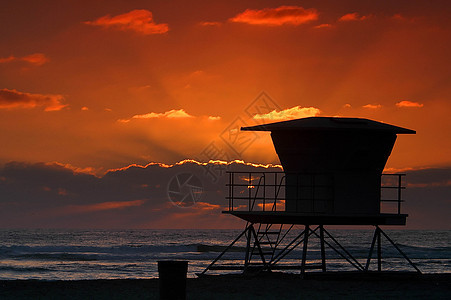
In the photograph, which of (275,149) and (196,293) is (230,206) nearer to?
(275,149)

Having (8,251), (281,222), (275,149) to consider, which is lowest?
(8,251)

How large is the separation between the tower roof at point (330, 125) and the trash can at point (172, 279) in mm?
7200

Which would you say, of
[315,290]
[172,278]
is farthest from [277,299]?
[172,278]

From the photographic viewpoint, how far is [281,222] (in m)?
21.2

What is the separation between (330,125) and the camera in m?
20.2

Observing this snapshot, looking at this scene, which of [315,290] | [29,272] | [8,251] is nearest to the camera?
[315,290]

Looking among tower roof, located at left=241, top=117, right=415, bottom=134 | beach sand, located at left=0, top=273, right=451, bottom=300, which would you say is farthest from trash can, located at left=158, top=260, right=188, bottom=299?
tower roof, located at left=241, top=117, right=415, bottom=134

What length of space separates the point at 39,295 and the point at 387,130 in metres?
12.2

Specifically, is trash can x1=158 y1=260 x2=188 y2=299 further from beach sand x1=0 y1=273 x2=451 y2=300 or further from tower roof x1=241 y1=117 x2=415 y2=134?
tower roof x1=241 y1=117 x2=415 y2=134

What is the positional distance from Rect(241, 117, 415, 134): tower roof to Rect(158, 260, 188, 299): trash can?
7200mm

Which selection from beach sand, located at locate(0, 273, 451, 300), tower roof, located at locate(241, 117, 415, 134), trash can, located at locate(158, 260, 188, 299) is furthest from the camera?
tower roof, located at locate(241, 117, 415, 134)

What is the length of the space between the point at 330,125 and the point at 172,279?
817 centimetres

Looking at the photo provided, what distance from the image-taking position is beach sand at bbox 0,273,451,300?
690 inches

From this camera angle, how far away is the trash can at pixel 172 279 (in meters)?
14.8
